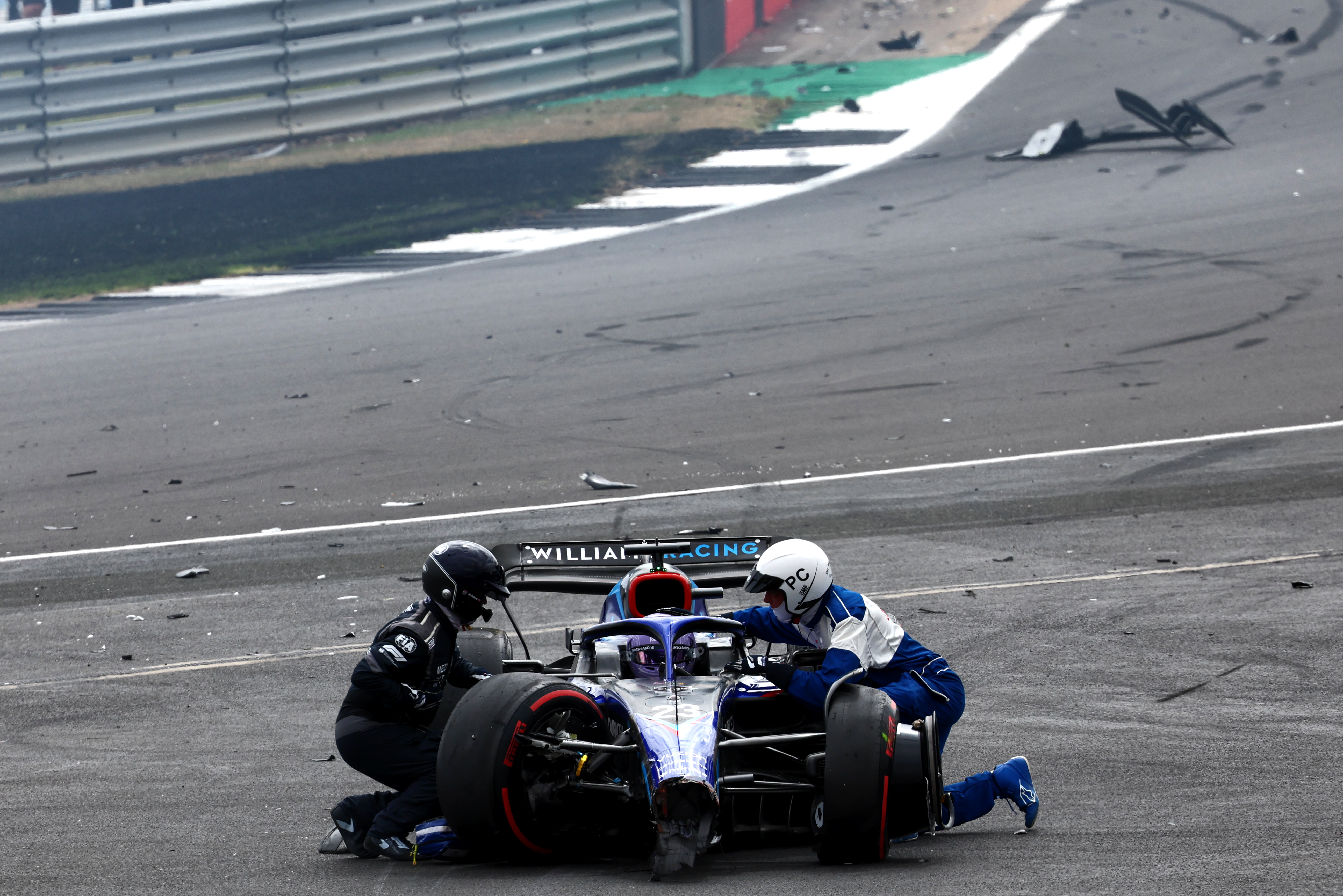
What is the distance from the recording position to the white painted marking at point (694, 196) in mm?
19531

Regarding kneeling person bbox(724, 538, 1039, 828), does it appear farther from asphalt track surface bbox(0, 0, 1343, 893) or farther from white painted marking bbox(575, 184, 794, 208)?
white painted marking bbox(575, 184, 794, 208)

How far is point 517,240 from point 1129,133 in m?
8.32

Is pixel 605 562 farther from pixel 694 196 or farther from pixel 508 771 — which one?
pixel 694 196

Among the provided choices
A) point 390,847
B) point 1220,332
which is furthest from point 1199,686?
point 1220,332

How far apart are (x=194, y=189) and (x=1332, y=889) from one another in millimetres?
18669

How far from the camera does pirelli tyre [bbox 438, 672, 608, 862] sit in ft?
18.9

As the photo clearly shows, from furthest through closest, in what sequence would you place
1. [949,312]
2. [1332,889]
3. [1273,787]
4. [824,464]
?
[949,312]
[824,464]
[1273,787]
[1332,889]

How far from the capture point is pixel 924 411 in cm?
1365

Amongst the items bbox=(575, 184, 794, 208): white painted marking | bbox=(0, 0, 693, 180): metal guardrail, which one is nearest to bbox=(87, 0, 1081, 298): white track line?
bbox=(575, 184, 794, 208): white painted marking

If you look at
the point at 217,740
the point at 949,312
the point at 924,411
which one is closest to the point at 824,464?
the point at 924,411

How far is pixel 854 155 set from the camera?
20.9m

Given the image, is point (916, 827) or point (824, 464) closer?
point (916, 827)

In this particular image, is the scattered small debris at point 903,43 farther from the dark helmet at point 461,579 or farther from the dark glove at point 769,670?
the dark helmet at point 461,579

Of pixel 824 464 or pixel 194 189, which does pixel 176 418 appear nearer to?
pixel 824 464
